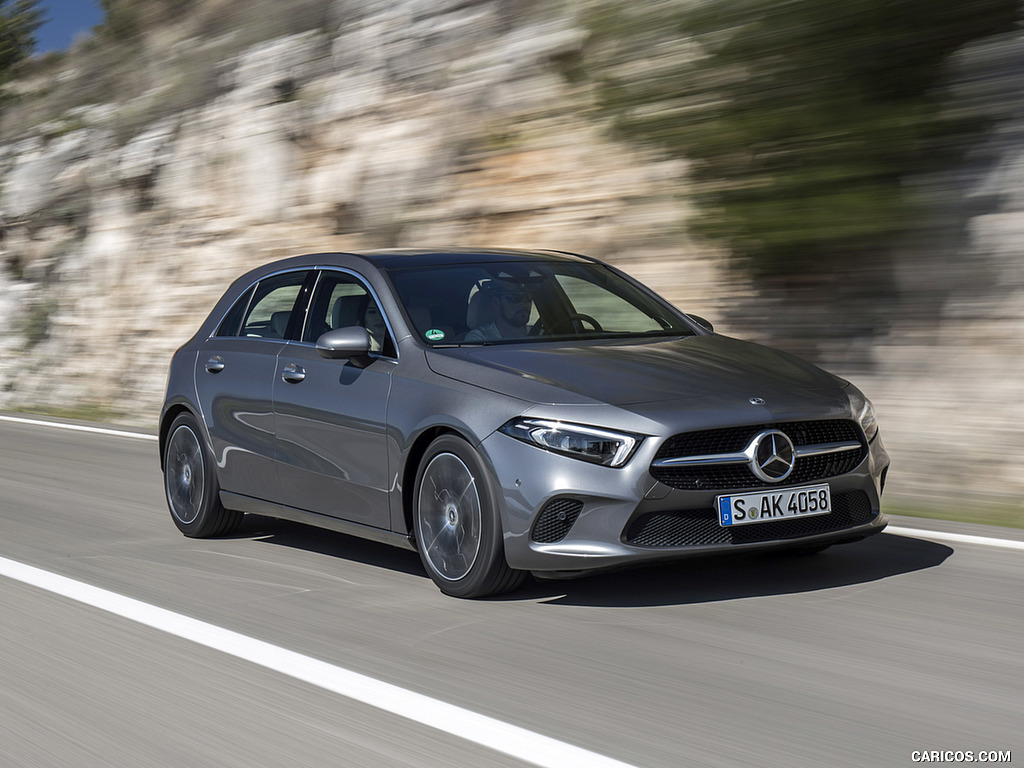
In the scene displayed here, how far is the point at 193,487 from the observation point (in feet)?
26.2

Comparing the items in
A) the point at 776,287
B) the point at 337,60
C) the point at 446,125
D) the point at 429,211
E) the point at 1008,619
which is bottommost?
the point at 1008,619

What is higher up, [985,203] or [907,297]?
[985,203]

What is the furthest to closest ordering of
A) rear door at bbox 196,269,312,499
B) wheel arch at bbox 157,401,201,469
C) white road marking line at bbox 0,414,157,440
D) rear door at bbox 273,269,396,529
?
white road marking line at bbox 0,414,157,440, wheel arch at bbox 157,401,201,469, rear door at bbox 196,269,312,499, rear door at bbox 273,269,396,529

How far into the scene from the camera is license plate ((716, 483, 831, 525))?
17.9 feet

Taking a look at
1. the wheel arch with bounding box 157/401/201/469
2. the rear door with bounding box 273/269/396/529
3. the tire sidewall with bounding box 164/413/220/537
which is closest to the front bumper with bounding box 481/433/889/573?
the rear door with bounding box 273/269/396/529

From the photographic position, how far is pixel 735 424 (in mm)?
5473

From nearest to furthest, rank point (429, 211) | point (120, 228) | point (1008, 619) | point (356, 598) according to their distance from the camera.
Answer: point (1008, 619) < point (356, 598) < point (429, 211) < point (120, 228)

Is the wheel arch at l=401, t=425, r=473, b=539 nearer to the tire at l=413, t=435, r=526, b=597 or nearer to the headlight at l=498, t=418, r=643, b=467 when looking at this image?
the tire at l=413, t=435, r=526, b=597

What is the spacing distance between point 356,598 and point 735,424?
181 cm

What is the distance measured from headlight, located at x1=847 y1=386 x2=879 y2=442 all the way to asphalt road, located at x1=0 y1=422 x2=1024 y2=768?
0.63 m

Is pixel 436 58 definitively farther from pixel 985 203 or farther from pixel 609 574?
pixel 609 574

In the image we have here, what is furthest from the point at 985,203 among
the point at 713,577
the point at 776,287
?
the point at 713,577

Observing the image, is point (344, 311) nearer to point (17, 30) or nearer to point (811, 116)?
point (811, 116)

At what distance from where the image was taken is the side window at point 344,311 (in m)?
6.64
